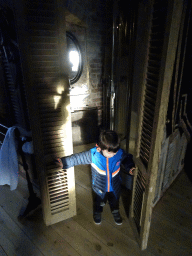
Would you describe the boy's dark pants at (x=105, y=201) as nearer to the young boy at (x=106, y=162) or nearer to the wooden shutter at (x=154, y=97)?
the young boy at (x=106, y=162)

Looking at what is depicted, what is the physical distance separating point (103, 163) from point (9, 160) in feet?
3.06

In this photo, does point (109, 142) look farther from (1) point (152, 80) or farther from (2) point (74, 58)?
(2) point (74, 58)

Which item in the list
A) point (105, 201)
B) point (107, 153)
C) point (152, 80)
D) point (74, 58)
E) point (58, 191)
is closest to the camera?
point (152, 80)

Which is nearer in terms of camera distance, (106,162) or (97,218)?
(106,162)

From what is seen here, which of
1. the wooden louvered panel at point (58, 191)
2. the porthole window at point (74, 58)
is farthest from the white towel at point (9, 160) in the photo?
the porthole window at point (74, 58)

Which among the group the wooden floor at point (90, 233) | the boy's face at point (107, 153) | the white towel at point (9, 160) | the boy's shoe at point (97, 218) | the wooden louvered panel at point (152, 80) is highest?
the wooden louvered panel at point (152, 80)

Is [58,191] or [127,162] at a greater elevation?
[127,162]

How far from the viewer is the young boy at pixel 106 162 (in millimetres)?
1435

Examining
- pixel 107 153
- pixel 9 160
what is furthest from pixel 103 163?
pixel 9 160

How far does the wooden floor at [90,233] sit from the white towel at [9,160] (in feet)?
1.06

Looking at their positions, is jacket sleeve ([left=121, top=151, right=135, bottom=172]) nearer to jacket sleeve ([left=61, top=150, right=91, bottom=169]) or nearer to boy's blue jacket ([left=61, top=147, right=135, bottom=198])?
boy's blue jacket ([left=61, top=147, right=135, bottom=198])

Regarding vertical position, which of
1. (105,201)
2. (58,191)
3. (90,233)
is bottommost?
(90,233)

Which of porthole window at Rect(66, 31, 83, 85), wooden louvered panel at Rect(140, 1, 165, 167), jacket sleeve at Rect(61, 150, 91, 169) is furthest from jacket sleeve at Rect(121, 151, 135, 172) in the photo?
porthole window at Rect(66, 31, 83, 85)

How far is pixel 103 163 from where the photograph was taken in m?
1.54
